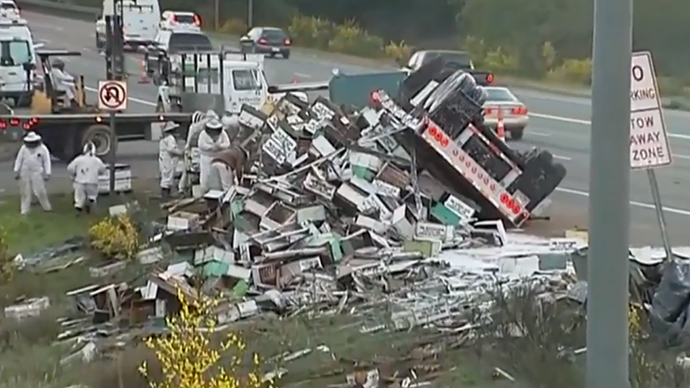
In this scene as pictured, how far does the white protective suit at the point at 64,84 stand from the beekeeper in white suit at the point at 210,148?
942 centimetres

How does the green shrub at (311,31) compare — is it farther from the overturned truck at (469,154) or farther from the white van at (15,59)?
the overturned truck at (469,154)

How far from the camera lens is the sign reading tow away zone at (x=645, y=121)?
30.3ft

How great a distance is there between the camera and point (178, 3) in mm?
70250

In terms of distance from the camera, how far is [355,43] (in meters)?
60.4

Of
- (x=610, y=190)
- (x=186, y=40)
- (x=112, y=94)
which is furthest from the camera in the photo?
(x=186, y=40)

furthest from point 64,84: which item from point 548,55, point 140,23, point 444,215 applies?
point 548,55

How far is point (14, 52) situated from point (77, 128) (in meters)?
5.96

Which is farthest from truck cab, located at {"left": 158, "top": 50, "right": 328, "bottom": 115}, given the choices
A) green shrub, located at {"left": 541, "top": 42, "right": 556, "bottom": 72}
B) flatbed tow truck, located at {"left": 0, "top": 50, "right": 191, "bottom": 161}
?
green shrub, located at {"left": 541, "top": 42, "right": 556, "bottom": 72}

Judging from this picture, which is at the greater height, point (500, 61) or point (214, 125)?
point (214, 125)

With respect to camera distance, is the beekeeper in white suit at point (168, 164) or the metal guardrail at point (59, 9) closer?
the beekeeper in white suit at point (168, 164)

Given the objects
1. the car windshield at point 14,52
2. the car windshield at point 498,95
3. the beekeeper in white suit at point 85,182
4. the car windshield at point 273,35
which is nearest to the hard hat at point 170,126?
the beekeeper in white suit at point 85,182

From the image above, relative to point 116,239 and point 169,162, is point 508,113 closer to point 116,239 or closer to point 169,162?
point 169,162

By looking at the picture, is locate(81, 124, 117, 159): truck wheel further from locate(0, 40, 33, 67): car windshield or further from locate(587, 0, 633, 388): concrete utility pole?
locate(587, 0, 633, 388): concrete utility pole

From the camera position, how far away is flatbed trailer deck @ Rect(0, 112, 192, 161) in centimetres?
2708
